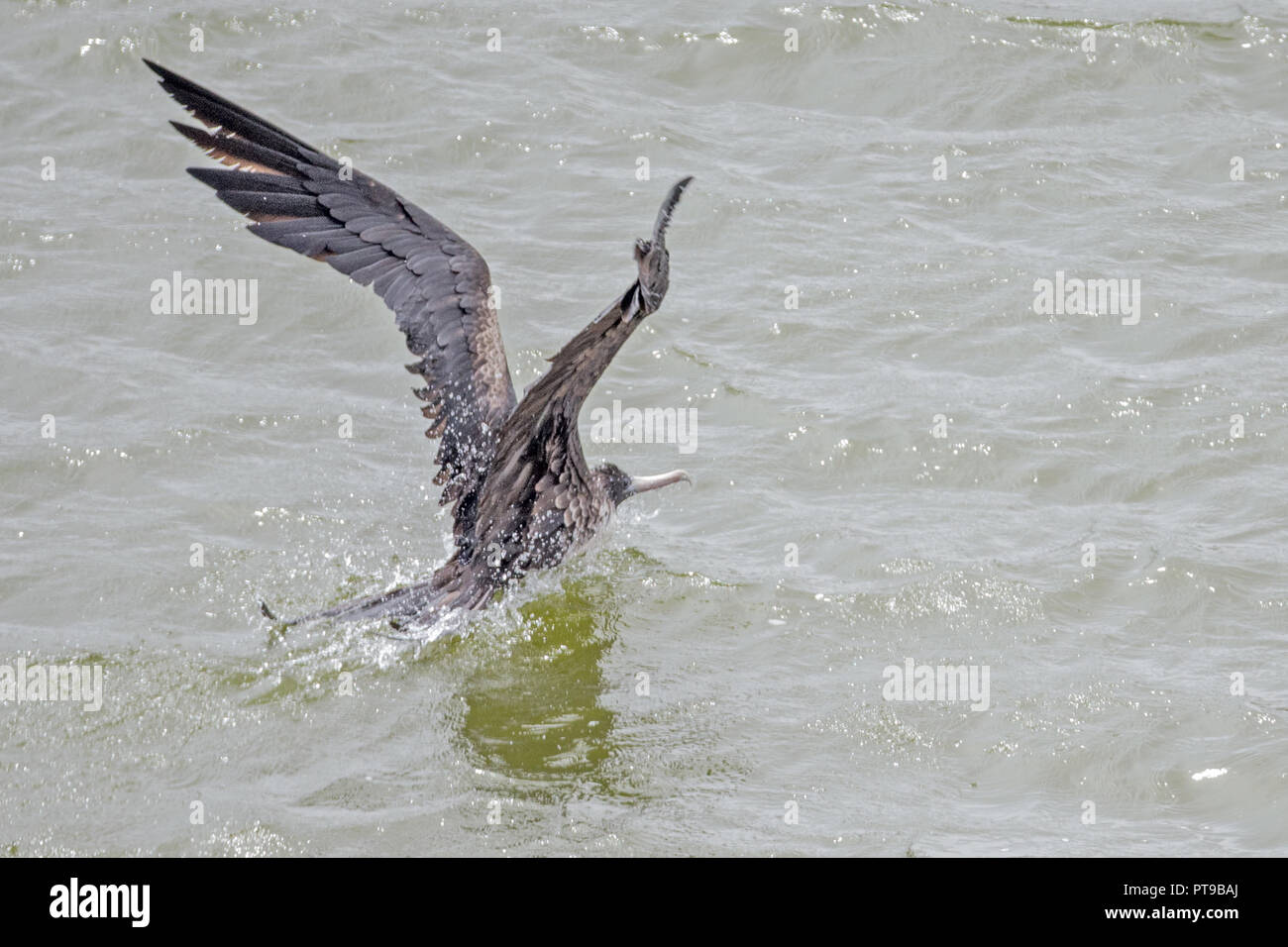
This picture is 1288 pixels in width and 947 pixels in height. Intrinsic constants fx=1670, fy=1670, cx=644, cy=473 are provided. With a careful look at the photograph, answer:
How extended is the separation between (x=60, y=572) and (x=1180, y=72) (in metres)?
7.73

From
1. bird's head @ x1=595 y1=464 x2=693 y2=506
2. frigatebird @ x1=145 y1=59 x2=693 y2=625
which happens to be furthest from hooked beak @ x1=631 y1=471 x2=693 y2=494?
frigatebird @ x1=145 y1=59 x2=693 y2=625

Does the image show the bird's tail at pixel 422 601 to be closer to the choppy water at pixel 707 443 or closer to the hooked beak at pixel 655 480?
the choppy water at pixel 707 443

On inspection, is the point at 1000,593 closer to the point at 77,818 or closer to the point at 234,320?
the point at 77,818

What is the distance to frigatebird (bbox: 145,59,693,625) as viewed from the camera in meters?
6.77

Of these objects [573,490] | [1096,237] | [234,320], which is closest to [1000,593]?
[573,490]

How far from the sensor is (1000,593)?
725 centimetres

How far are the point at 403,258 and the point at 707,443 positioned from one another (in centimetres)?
212

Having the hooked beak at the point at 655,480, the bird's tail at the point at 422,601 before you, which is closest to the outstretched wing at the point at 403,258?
the bird's tail at the point at 422,601

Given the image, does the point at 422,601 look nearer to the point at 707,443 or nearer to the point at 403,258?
the point at 403,258

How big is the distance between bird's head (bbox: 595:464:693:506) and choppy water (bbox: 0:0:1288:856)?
28 centimetres

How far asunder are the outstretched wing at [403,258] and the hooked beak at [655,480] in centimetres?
76

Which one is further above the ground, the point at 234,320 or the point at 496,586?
the point at 234,320

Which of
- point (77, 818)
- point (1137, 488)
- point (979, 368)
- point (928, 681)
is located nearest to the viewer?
point (77, 818)

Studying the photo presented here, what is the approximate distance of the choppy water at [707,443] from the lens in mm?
6102
